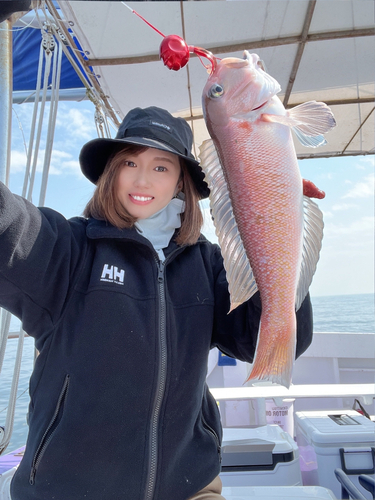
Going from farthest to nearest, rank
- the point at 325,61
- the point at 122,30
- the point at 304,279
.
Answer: the point at 325,61 → the point at 122,30 → the point at 304,279

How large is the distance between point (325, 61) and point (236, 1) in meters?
1.21

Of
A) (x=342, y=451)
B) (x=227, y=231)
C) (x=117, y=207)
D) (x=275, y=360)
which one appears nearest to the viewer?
(x=275, y=360)

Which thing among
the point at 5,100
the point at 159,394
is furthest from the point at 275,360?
the point at 5,100

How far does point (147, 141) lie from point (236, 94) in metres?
0.56

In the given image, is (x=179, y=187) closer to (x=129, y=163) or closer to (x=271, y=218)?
(x=129, y=163)

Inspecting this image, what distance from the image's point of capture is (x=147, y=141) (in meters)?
1.60

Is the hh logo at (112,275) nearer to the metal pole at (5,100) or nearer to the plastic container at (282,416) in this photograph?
the metal pole at (5,100)

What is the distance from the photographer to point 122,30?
9.05ft

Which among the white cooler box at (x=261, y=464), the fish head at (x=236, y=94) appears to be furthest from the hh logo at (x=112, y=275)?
the white cooler box at (x=261, y=464)

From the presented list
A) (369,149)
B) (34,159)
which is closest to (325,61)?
(369,149)

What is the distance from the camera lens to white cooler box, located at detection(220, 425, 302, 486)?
2566 millimetres

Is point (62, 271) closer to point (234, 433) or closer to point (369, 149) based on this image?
point (234, 433)

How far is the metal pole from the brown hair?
2.18ft

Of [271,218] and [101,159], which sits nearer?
[271,218]
